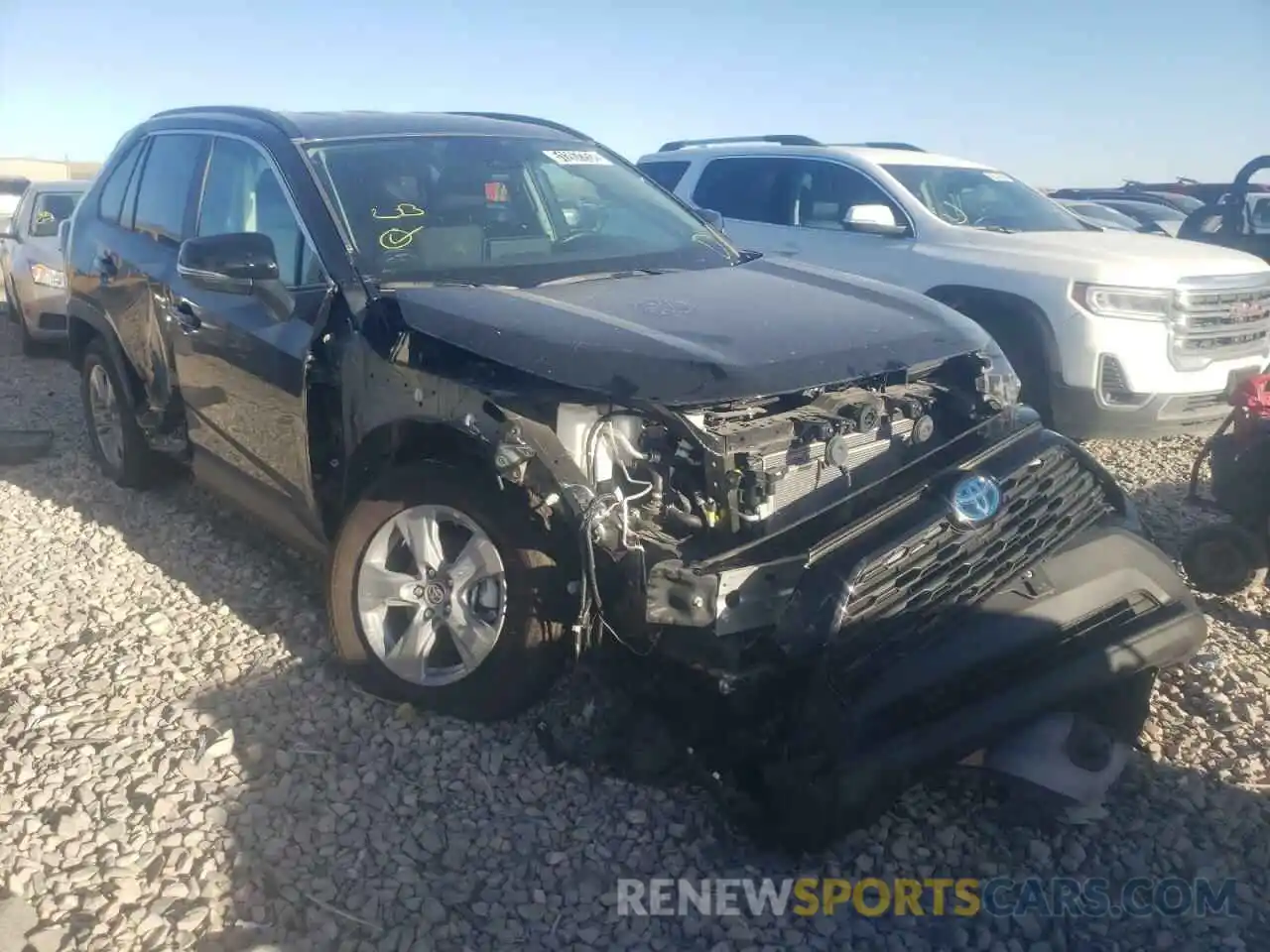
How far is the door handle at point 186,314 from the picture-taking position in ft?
14.7

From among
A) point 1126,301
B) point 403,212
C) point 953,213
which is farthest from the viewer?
point 953,213

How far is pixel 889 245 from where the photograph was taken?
7273mm

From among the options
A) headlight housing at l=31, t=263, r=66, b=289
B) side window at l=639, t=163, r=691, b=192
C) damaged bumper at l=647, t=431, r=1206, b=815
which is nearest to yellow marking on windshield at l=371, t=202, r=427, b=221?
damaged bumper at l=647, t=431, r=1206, b=815

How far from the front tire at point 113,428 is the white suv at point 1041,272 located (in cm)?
330

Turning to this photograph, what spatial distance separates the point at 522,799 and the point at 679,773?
453 millimetres

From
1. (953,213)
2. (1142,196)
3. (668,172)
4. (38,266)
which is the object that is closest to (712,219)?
(953,213)

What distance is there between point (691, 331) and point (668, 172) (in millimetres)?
5931

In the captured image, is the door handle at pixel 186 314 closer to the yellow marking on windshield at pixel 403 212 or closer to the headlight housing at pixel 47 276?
the yellow marking on windshield at pixel 403 212

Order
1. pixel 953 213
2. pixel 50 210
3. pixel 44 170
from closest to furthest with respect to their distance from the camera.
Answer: pixel 953 213
pixel 50 210
pixel 44 170

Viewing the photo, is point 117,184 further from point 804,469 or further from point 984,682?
point 984,682

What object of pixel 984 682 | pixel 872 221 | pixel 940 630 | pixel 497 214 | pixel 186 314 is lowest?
pixel 984 682

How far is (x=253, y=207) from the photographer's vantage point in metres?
4.31

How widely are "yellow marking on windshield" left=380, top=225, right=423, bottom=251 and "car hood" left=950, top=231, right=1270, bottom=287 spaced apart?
403 centimetres

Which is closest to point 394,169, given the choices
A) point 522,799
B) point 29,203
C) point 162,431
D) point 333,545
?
point 333,545
